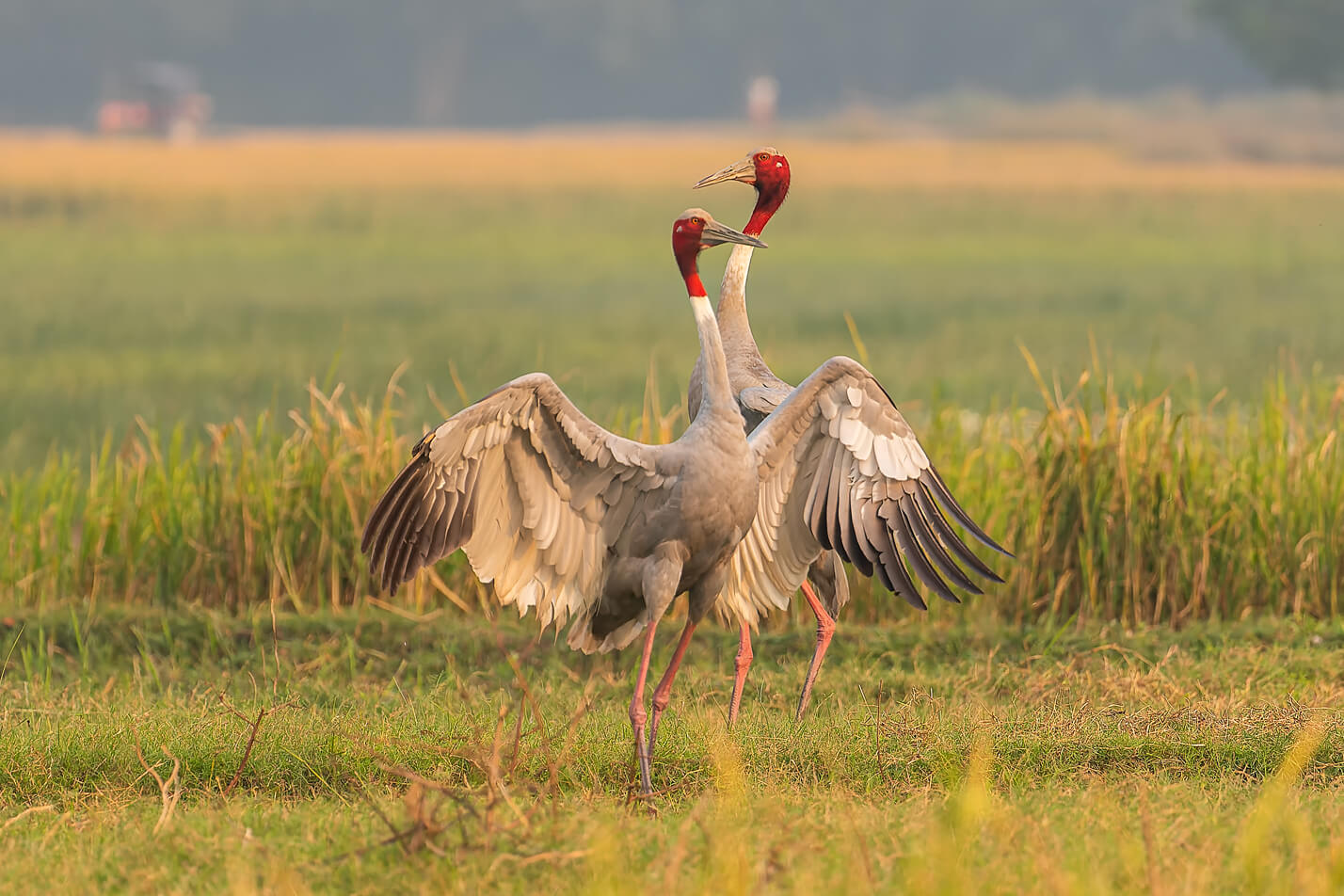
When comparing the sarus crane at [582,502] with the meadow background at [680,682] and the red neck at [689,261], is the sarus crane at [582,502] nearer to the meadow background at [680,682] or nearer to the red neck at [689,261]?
the red neck at [689,261]

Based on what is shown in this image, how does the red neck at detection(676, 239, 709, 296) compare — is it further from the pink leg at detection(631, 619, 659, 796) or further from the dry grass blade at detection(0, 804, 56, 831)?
the dry grass blade at detection(0, 804, 56, 831)

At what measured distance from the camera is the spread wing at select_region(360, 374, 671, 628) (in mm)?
5070

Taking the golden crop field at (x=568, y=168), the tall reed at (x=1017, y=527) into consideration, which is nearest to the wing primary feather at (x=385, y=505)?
the tall reed at (x=1017, y=527)

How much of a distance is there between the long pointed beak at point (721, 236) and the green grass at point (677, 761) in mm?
1438

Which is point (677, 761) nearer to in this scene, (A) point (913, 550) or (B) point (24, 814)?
(A) point (913, 550)

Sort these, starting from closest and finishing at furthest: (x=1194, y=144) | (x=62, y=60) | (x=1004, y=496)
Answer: (x=1004, y=496) < (x=1194, y=144) < (x=62, y=60)

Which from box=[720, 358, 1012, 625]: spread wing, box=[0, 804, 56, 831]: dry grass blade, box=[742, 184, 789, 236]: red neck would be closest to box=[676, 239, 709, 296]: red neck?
box=[720, 358, 1012, 625]: spread wing

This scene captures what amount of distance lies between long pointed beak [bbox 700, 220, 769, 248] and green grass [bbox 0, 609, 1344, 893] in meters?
1.44

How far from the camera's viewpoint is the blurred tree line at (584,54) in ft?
243

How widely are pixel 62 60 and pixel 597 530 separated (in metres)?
76.4

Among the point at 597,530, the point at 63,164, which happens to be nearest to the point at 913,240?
the point at 63,164

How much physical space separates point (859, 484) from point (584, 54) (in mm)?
74252

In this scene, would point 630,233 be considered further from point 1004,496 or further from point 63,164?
point 1004,496

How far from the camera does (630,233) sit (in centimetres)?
3048
